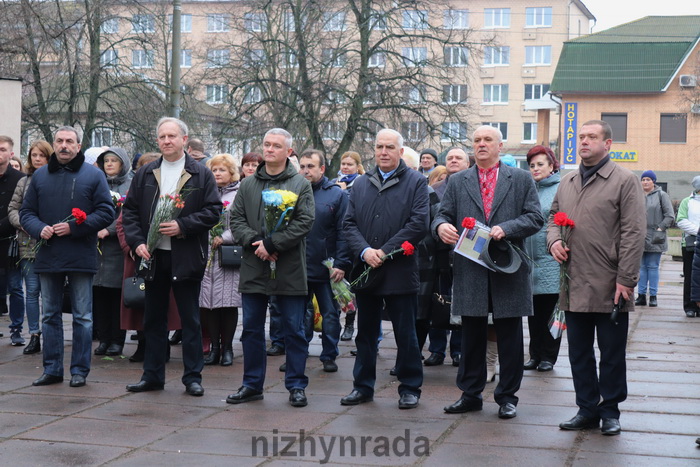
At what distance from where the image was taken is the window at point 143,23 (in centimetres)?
2975

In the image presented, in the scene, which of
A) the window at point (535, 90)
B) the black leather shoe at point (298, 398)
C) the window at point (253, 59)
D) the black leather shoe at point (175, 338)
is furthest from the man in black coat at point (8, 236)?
the window at point (535, 90)

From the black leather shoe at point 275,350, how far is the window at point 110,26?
2210cm

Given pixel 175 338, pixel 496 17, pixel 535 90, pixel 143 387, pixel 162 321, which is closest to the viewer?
pixel 143 387

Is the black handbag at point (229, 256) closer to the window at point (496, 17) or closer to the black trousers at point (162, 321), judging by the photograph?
the black trousers at point (162, 321)

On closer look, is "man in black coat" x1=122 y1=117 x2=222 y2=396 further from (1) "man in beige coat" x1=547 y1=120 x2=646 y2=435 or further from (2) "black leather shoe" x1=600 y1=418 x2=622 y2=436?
(2) "black leather shoe" x1=600 y1=418 x2=622 y2=436

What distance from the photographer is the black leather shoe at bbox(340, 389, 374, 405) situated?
723cm

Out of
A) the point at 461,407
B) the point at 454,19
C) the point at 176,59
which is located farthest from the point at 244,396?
the point at 454,19

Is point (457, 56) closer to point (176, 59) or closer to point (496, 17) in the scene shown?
point (176, 59)

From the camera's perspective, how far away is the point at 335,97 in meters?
31.5

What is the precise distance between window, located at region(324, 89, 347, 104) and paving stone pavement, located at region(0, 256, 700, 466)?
22.7 m

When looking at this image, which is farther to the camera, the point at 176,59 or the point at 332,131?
the point at 332,131

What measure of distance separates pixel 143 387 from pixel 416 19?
26700 millimetres

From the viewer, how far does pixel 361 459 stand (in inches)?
223

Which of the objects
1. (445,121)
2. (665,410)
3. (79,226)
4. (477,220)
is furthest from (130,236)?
(445,121)
